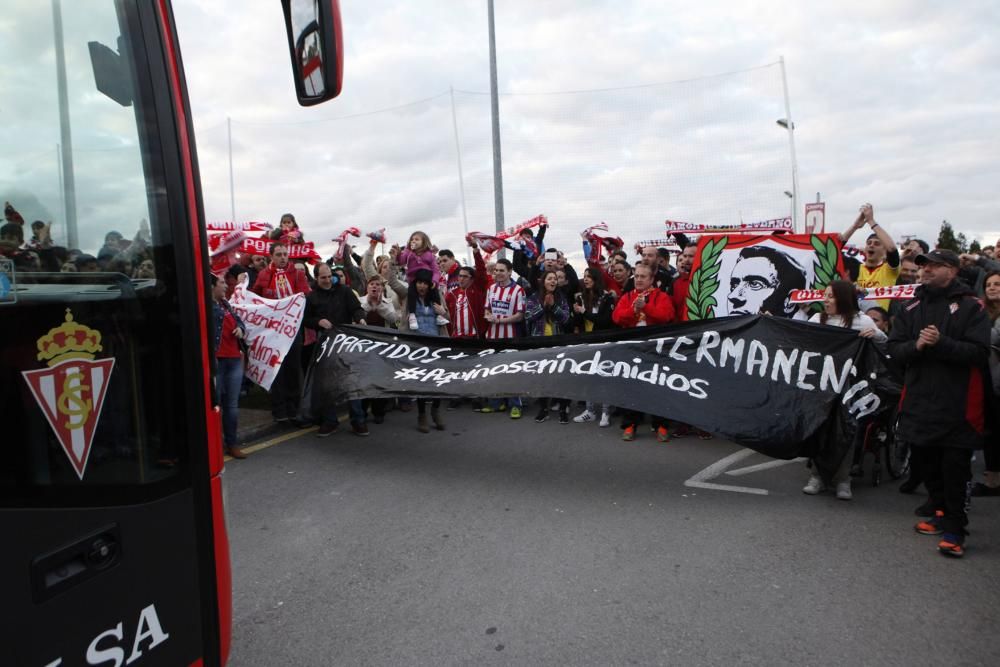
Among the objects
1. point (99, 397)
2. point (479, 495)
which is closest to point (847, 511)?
point (479, 495)

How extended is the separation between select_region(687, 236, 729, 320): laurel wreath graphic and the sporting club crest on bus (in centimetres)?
669

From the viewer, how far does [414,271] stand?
834 cm

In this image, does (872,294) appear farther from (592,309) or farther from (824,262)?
(592,309)

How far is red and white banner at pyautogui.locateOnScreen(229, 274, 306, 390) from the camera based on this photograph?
6.94 metres

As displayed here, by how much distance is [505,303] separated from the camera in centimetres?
852

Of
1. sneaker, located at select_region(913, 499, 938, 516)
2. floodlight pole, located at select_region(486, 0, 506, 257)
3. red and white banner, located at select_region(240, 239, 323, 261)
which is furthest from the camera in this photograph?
floodlight pole, located at select_region(486, 0, 506, 257)

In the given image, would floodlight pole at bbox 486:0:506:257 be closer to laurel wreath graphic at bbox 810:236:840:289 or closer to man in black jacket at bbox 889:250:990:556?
laurel wreath graphic at bbox 810:236:840:289

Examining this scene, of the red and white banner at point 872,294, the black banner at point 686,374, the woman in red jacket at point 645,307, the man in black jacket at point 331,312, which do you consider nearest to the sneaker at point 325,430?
the man in black jacket at point 331,312

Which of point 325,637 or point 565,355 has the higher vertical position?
point 565,355

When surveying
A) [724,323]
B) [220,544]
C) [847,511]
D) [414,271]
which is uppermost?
[414,271]

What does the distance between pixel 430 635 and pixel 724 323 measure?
3.74 m

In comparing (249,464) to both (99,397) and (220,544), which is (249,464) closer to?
(220,544)

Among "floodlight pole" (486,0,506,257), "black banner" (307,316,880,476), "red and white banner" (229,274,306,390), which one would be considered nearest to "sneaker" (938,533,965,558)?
"black banner" (307,316,880,476)

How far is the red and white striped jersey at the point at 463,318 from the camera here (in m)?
8.98
